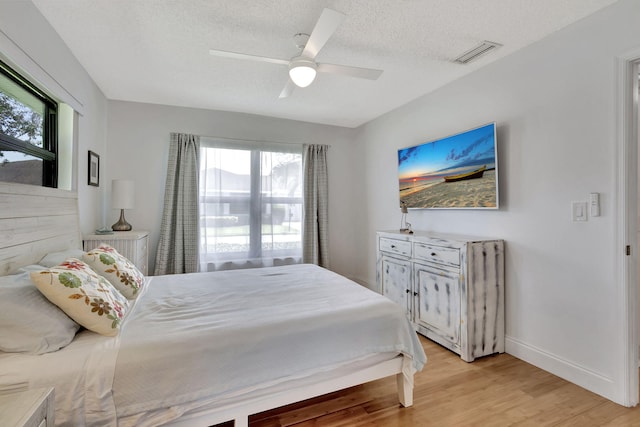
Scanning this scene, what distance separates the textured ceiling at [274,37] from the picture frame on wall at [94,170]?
76 centimetres

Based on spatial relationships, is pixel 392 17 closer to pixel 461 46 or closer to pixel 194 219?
pixel 461 46

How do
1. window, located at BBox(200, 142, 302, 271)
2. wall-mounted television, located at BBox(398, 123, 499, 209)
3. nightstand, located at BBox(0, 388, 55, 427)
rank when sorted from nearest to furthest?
nightstand, located at BBox(0, 388, 55, 427) → wall-mounted television, located at BBox(398, 123, 499, 209) → window, located at BBox(200, 142, 302, 271)

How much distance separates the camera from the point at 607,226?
6.35ft

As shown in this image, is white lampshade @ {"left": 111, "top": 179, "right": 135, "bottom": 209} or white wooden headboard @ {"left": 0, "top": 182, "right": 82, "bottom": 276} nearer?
white wooden headboard @ {"left": 0, "top": 182, "right": 82, "bottom": 276}

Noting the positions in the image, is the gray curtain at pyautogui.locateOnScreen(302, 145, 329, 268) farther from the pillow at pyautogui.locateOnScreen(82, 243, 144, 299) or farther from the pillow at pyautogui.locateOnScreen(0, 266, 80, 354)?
the pillow at pyautogui.locateOnScreen(0, 266, 80, 354)

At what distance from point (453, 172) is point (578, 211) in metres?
1.07

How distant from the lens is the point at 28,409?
36.4 inches

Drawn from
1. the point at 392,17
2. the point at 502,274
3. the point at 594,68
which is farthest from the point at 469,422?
the point at 392,17

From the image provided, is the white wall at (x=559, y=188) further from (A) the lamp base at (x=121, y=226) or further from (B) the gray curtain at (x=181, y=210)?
(A) the lamp base at (x=121, y=226)

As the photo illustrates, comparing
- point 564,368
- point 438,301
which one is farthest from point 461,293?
point 564,368

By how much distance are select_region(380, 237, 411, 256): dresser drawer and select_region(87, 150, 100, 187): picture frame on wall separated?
121 inches

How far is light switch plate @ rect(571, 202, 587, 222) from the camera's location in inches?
80.7

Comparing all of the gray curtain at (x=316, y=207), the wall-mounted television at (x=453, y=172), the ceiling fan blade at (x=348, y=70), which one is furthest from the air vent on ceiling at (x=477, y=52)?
the gray curtain at (x=316, y=207)

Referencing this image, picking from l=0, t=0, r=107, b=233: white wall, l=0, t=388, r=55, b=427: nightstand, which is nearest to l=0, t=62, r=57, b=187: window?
l=0, t=0, r=107, b=233: white wall
